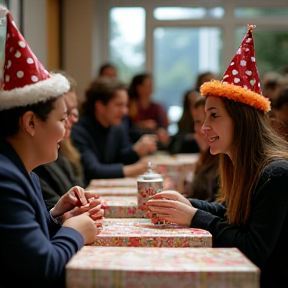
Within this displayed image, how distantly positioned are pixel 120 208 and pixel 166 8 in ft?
19.1

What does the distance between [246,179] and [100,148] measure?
251cm

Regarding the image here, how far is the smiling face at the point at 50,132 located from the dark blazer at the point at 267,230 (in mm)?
604

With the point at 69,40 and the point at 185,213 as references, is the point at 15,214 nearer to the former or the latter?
the point at 185,213

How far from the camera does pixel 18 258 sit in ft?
4.61

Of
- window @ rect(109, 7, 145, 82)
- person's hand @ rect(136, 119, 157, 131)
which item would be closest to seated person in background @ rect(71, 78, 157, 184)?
person's hand @ rect(136, 119, 157, 131)

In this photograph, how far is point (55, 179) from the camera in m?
2.79

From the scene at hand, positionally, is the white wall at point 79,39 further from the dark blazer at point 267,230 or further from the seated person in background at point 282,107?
the dark blazer at point 267,230

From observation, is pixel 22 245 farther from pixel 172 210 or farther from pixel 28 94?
pixel 172 210

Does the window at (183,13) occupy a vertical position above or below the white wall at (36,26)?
above

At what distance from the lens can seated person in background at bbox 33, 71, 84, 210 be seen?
8.40ft

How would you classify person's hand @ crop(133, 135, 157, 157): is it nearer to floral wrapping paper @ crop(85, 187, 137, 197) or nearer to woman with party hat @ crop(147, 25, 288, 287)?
floral wrapping paper @ crop(85, 187, 137, 197)

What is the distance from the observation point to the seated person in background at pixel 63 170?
2.56 metres

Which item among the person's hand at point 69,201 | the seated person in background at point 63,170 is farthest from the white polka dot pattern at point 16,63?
the seated person in background at point 63,170

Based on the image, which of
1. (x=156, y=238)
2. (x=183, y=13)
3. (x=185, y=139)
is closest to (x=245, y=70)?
(x=156, y=238)
